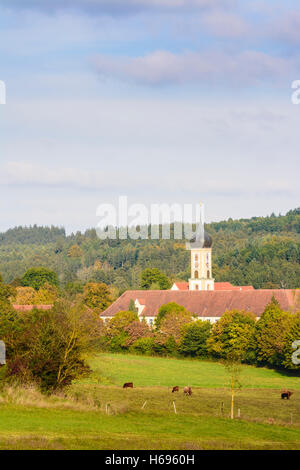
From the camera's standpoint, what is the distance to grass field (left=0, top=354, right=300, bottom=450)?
25.4m

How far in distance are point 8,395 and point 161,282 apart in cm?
10400

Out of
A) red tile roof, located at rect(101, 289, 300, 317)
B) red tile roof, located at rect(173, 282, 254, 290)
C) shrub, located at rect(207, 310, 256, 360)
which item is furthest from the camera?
red tile roof, located at rect(173, 282, 254, 290)

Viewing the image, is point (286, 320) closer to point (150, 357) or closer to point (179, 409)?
point (150, 357)

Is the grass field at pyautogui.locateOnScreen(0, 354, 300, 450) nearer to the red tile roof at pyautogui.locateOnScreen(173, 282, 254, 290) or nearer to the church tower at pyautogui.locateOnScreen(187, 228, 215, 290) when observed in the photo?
the church tower at pyautogui.locateOnScreen(187, 228, 215, 290)

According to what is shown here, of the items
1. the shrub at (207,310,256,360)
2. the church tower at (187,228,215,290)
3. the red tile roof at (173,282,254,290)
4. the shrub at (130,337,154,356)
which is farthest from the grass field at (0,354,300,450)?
the red tile roof at (173,282,254,290)

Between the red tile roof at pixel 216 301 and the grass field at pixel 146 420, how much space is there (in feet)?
144

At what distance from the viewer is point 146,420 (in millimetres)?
32625

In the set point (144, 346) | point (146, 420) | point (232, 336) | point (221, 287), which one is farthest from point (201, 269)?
point (146, 420)

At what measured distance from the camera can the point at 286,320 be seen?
7519 centimetres

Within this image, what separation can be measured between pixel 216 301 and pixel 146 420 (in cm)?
7310

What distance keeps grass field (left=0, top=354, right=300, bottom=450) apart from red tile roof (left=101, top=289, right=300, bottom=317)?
43.8 metres

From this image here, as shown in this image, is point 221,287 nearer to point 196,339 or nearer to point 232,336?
point 196,339

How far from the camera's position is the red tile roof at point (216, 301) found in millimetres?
101688
